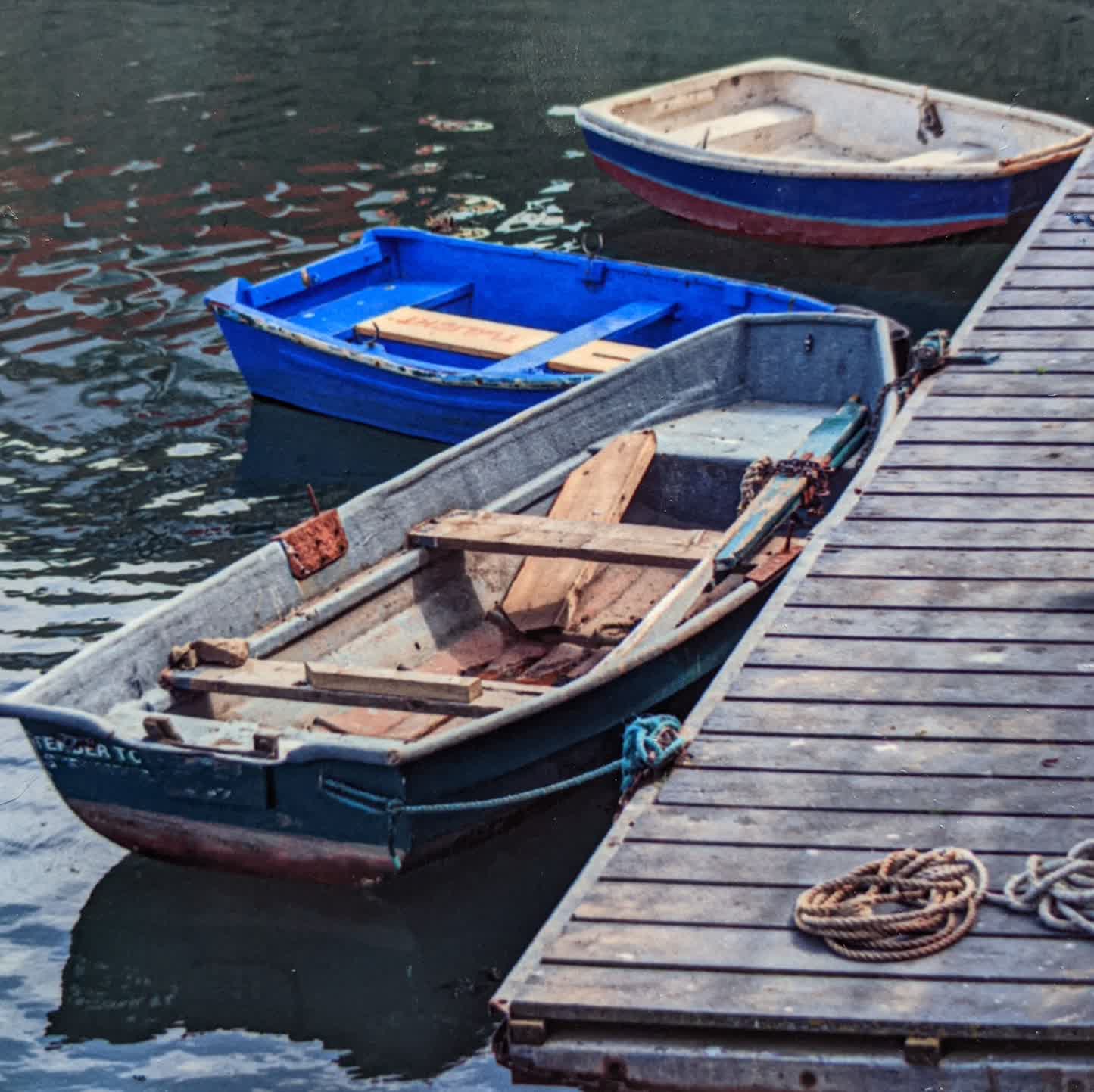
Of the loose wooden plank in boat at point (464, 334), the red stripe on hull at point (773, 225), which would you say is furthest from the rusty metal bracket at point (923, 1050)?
the red stripe on hull at point (773, 225)

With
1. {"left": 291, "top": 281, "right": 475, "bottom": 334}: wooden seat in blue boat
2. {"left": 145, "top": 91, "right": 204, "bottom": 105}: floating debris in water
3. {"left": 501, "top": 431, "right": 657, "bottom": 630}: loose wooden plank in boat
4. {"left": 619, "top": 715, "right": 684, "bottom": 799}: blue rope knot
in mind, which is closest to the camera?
{"left": 619, "top": 715, "right": 684, "bottom": 799}: blue rope knot

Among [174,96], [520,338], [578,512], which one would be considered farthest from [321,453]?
[174,96]

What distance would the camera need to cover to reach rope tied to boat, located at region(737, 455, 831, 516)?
961 cm

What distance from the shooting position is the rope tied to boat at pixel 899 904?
17.0ft

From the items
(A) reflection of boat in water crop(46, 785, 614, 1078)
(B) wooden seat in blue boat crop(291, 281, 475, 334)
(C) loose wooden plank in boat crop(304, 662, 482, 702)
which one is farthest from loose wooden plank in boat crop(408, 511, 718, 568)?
(B) wooden seat in blue boat crop(291, 281, 475, 334)

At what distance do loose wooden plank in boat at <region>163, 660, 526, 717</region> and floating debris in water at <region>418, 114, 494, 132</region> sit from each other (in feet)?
49.5

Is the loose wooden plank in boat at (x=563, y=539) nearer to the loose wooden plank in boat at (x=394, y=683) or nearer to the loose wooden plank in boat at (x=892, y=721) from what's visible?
the loose wooden plank in boat at (x=394, y=683)

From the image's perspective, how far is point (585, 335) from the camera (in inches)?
512

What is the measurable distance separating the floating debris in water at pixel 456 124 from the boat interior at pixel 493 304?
7.62 m

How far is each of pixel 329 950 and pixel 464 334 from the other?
6.44m

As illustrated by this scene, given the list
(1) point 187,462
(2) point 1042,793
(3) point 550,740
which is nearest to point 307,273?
(1) point 187,462

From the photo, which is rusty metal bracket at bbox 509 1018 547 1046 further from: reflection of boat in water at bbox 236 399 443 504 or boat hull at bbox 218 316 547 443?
reflection of boat in water at bbox 236 399 443 504

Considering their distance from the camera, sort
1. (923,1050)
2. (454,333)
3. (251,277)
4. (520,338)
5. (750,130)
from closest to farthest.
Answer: (923,1050) < (520,338) < (454,333) < (251,277) < (750,130)

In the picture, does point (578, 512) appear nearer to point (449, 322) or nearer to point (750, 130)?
point (449, 322)
